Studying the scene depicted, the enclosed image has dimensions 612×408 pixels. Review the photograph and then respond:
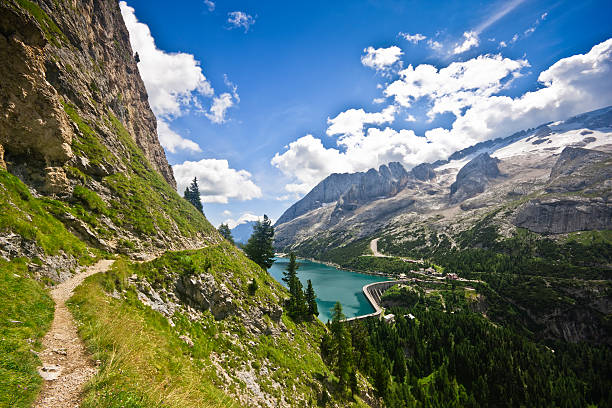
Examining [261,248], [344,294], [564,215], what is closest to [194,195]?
[261,248]

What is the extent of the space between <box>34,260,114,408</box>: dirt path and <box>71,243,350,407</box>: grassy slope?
33 cm

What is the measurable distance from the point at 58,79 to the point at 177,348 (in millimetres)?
39625

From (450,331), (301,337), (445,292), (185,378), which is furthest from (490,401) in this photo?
(185,378)

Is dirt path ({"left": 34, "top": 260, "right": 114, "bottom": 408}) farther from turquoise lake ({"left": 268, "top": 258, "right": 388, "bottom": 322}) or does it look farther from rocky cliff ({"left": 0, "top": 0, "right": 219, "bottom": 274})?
turquoise lake ({"left": 268, "top": 258, "right": 388, "bottom": 322})

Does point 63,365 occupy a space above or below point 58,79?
below

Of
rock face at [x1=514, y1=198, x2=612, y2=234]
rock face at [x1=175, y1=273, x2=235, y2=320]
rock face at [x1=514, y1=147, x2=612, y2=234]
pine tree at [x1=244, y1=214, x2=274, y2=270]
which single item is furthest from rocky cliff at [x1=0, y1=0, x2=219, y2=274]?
rock face at [x1=514, y1=147, x2=612, y2=234]

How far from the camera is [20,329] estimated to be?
301 inches

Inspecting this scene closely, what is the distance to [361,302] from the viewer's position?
107 meters


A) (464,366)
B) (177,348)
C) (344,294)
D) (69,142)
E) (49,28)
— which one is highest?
(49,28)

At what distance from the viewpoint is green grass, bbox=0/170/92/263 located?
44.2 ft

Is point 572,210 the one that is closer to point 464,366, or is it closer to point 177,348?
point 464,366

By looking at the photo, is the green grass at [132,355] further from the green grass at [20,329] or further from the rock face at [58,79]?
the rock face at [58,79]

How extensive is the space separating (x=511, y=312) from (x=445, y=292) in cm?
2462

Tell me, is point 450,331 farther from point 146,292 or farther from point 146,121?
point 146,121
